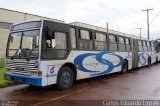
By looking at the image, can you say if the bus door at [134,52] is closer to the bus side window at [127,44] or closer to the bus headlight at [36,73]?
the bus side window at [127,44]

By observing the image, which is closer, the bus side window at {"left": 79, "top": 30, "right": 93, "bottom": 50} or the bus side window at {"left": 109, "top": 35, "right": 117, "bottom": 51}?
the bus side window at {"left": 79, "top": 30, "right": 93, "bottom": 50}

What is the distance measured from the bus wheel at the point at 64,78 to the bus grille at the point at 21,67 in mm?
1232

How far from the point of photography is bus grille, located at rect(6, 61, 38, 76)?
26.1ft

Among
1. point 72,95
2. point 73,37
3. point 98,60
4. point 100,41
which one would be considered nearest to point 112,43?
point 100,41

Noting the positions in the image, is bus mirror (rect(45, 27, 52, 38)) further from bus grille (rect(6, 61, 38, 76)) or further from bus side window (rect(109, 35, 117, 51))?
bus side window (rect(109, 35, 117, 51))

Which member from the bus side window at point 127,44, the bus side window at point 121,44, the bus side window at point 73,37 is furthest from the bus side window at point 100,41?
the bus side window at point 127,44

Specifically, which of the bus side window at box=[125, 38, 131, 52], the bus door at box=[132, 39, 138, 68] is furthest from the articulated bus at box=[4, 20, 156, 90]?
the bus door at box=[132, 39, 138, 68]

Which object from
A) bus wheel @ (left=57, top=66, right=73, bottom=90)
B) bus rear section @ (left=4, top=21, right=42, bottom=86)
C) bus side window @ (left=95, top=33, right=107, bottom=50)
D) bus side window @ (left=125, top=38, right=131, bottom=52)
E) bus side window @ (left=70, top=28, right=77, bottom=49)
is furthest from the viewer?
bus side window @ (left=125, top=38, right=131, bottom=52)

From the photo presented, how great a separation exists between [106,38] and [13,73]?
6351 millimetres

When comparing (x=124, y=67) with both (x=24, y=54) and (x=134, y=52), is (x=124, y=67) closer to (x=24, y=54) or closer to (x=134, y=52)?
(x=134, y=52)

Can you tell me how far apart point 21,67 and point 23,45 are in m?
0.89

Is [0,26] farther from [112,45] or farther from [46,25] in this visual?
[46,25]

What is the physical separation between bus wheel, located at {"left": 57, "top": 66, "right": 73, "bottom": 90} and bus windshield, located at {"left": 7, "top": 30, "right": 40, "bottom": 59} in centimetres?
144

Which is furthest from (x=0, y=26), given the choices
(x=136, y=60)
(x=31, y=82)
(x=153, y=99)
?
(x=153, y=99)
